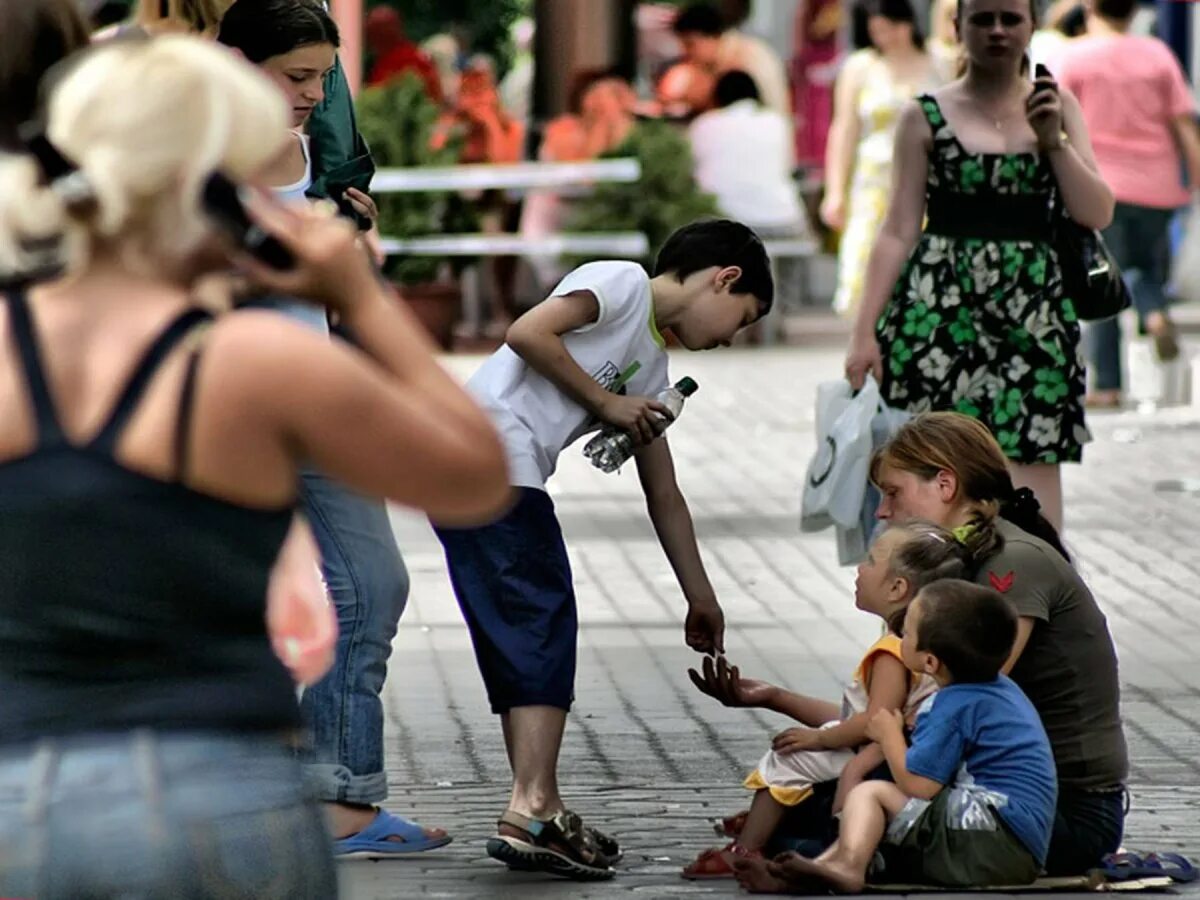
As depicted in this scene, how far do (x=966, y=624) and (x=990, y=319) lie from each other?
2.32 metres

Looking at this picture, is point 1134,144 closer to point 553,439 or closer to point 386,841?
point 553,439

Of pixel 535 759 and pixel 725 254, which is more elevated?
pixel 725 254

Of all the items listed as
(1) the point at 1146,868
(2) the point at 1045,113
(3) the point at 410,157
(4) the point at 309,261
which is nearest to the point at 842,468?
(2) the point at 1045,113

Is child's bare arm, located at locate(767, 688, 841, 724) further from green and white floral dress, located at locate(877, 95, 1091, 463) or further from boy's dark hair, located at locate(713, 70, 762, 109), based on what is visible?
boy's dark hair, located at locate(713, 70, 762, 109)

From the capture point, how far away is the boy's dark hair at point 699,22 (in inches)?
744

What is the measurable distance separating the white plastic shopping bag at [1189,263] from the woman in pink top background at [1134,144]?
7.32m

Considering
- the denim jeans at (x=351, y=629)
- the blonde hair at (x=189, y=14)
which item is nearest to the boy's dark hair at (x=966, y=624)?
the denim jeans at (x=351, y=629)

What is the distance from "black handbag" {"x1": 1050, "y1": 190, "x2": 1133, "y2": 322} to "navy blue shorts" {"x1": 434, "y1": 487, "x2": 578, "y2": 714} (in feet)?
7.50

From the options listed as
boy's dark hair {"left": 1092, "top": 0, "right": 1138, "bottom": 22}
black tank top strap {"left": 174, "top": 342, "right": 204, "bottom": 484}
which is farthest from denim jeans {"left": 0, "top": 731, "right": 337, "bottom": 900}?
boy's dark hair {"left": 1092, "top": 0, "right": 1138, "bottom": 22}

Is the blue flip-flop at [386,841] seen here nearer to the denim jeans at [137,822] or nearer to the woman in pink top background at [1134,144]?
the denim jeans at [137,822]

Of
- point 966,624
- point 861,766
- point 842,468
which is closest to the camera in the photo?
point 966,624

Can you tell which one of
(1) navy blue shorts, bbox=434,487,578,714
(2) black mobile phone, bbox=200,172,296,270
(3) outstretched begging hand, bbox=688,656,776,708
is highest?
(2) black mobile phone, bbox=200,172,296,270

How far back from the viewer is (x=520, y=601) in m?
5.46

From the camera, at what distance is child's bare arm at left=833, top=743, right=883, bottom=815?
5.28m
